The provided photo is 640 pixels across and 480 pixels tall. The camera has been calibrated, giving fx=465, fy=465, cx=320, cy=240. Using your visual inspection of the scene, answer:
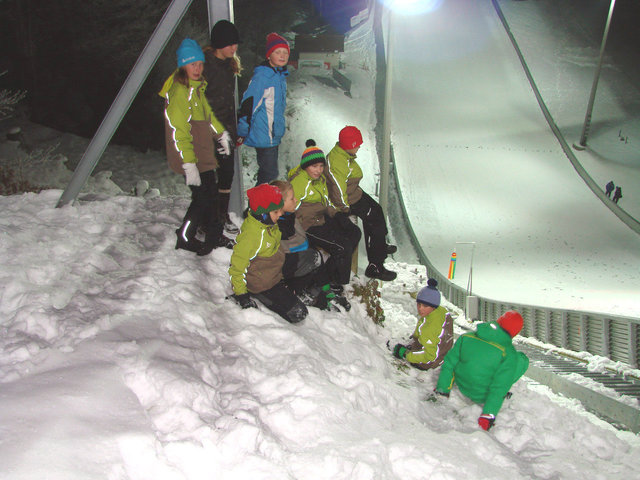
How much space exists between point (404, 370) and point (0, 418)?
3.42 metres

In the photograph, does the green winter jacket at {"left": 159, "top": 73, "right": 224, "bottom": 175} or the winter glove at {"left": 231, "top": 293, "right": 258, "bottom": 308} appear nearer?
the winter glove at {"left": 231, "top": 293, "right": 258, "bottom": 308}

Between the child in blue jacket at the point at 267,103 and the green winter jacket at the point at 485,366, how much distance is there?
2.68 metres

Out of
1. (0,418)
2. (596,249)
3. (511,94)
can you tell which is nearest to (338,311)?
(0,418)

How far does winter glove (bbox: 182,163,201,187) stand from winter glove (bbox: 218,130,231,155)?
1.93 ft

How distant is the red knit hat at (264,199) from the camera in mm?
3832

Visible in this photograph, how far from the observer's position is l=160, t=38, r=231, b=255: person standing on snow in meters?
4.16

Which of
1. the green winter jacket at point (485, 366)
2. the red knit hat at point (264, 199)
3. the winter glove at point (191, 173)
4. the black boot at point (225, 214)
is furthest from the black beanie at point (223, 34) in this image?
the green winter jacket at point (485, 366)

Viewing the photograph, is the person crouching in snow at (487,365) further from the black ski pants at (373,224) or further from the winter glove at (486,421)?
the black ski pants at (373,224)

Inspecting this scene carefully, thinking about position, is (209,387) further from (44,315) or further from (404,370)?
(404,370)

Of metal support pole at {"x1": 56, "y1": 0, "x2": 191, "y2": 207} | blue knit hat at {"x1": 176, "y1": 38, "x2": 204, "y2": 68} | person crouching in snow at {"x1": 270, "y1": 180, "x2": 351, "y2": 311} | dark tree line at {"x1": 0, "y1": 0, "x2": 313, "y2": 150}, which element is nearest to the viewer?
blue knit hat at {"x1": 176, "y1": 38, "x2": 204, "y2": 68}

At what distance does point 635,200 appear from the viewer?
16.4 m

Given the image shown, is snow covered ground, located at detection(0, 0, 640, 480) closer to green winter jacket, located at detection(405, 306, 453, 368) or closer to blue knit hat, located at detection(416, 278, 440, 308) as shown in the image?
green winter jacket, located at detection(405, 306, 453, 368)

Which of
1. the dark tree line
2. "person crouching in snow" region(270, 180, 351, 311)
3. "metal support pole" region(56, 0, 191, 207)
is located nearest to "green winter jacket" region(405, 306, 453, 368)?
"person crouching in snow" region(270, 180, 351, 311)

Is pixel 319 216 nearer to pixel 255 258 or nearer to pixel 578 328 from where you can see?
pixel 255 258
